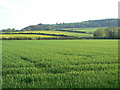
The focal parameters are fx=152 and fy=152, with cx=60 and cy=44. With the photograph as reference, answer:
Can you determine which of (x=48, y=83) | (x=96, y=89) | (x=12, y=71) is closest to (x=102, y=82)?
A: (x=96, y=89)

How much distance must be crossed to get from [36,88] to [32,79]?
1.49m

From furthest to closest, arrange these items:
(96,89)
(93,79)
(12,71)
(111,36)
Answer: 1. (111,36)
2. (12,71)
3. (93,79)
4. (96,89)

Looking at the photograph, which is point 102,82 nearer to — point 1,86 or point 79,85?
point 79,85

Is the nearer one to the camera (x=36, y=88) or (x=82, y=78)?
(x=36, y=88)

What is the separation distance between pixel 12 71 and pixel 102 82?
21.1 feet

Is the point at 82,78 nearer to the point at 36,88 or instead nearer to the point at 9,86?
the point at 36,88

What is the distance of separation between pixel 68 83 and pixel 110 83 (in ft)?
7.06

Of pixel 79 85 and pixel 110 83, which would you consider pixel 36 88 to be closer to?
pixel 79 85

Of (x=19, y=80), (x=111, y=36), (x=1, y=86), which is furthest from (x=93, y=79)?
(x=111, y=36)

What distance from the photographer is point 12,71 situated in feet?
36.1

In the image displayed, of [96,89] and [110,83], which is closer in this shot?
[96,89]

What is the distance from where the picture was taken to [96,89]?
7.18 metres

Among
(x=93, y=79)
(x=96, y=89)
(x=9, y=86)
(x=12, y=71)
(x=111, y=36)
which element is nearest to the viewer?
(x=96, y=89)

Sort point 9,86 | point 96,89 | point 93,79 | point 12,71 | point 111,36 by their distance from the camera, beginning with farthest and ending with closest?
point 111,36, point 12,71, point 93,79, point 9,86, point 96,89
